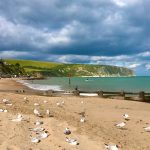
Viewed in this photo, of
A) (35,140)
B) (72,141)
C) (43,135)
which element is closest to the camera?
(35,140)

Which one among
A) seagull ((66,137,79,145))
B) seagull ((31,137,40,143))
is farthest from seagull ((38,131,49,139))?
seagull ((66,137,79,145))

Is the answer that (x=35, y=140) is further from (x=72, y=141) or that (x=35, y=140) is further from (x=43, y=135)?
(x=72, y=141)

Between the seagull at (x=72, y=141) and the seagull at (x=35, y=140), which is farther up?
the seagull at (x=35, y=140)

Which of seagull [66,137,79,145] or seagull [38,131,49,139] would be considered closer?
seagull [66,137,79,145]

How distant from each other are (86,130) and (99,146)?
2.23 m

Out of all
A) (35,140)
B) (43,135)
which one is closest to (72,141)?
(43,135)

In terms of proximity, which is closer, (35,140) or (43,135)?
(35,140)

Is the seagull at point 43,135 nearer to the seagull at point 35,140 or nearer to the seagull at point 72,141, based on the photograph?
A: the seagull at point 35,140

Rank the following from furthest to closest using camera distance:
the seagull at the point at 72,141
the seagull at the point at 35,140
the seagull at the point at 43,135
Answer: the seagull at the point at 43,135, the seagull at the point at 72,141, the seagull at the point at 35,140

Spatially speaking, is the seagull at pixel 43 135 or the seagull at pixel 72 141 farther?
the seagull at pixel 43 135

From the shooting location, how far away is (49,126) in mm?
13352

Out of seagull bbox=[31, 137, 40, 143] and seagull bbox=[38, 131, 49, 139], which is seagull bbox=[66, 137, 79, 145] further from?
seagull bbox=[31, 137, 40, 143]

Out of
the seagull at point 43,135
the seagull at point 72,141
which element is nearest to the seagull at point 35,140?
the seagull at point 43,135

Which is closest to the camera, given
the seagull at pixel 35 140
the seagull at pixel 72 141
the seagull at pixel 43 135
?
the seagull at pixel 35 140
